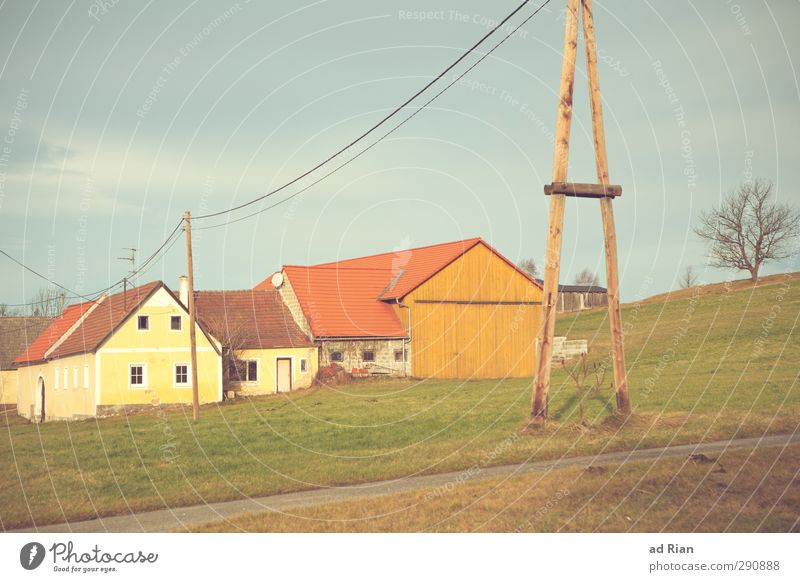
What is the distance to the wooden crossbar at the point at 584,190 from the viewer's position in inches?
671

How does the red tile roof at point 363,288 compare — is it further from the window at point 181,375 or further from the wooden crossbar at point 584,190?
the wooden crossbar at point 584,190

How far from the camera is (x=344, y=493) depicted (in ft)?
44.4

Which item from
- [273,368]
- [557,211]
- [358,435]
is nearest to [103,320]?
[273,368]

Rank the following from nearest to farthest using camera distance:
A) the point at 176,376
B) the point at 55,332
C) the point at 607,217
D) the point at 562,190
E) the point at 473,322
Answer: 1. the point at 562,190
2. the point at 607,217
3. the point at 176,376
4. the point at 473,322
5. the point at 55,332

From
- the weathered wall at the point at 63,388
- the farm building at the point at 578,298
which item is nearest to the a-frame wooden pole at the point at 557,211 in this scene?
the weathered wall at the point at 63,388

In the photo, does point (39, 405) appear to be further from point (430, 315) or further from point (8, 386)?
point (430, 315)

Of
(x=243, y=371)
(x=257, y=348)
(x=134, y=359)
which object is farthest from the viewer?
(x=257, y=348)

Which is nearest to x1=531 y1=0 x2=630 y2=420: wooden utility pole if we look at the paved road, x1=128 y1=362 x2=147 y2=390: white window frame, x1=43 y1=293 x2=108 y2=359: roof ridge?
the paved road

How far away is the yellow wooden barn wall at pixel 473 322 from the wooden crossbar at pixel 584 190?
1087 inches

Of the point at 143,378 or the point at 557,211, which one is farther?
the point at 143,378

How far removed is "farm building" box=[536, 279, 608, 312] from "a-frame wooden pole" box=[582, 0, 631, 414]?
256 ft

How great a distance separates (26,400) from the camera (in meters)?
47.7

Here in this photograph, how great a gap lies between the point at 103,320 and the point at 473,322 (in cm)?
2094
